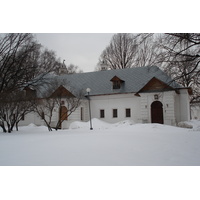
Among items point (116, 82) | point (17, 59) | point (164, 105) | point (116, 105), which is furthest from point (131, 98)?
point (17, 59)

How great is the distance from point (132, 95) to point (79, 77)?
7167 mm

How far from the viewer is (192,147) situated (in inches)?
258

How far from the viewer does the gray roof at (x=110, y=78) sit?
20.1 metres

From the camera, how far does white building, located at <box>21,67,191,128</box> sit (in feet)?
57.8

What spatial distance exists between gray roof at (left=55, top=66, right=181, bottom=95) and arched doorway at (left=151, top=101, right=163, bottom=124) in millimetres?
2113

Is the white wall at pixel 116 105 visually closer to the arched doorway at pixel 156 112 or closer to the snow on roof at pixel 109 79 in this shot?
the snow on roof at pixel 109 79

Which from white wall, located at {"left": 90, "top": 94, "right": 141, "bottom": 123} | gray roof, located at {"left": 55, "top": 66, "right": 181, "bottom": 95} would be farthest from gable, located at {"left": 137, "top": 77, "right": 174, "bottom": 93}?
white wall, located at {"left": 90, "top": 94, "right": 141, "bottom": 123}

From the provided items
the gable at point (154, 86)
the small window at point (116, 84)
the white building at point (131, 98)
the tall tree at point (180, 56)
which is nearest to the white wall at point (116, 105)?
the white building at point (131, 98)

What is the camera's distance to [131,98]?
781 inches

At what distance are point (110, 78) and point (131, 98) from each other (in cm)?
381

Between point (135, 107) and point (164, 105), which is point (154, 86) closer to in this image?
point (164, 105)

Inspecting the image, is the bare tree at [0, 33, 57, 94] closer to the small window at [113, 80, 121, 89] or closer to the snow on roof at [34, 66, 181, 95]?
the snow on roof at [34, 66, 181, 95]
